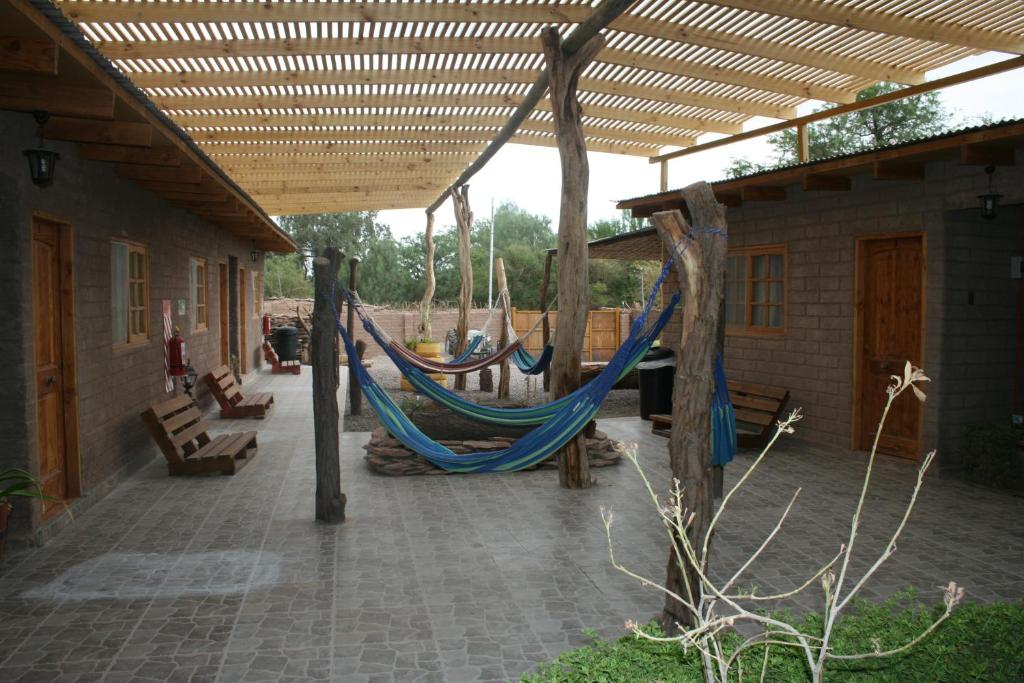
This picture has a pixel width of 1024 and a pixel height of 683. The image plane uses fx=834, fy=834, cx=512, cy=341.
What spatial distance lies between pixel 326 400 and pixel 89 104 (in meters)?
1.93

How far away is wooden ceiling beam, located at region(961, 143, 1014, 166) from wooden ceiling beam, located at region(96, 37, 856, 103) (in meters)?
2.44

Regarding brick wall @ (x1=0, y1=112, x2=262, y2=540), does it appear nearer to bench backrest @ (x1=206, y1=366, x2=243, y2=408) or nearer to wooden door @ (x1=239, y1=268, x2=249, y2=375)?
bench backrest @ (x1=206, y1=366, x2=243, y2=408)

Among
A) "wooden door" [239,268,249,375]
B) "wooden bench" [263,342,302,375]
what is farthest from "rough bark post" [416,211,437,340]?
"wooden door" [239,268,249,375]

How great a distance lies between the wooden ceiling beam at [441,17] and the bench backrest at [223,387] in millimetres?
4259

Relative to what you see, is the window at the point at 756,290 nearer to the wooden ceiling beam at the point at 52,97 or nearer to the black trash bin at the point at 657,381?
the black trash bin at the point at 657,381

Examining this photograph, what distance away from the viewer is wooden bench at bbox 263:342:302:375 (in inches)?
529

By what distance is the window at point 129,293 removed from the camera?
572 centimetres

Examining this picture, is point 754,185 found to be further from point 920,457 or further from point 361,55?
point 361,55

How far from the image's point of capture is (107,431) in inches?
210

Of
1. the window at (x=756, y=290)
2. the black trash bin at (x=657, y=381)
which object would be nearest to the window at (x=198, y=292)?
the black trash bin at (x=657, y=381)

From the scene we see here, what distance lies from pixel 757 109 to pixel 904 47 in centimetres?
162

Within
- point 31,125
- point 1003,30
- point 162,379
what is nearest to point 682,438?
point 31,125

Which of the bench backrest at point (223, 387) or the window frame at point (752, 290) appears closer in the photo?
the window frame at point (752, 290)

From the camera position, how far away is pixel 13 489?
3.86 m
